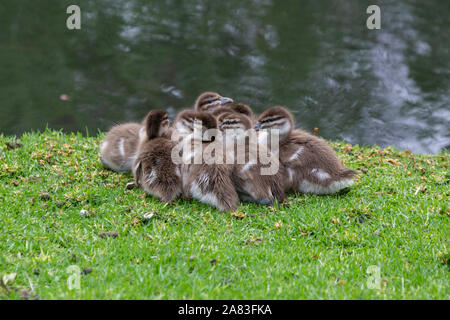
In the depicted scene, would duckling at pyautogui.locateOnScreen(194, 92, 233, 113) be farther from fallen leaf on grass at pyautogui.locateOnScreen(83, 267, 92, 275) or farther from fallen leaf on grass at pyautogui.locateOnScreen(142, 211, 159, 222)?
fallen leaf on grass at pyautogui.locateOnScreen(83, 267, 92, 275)

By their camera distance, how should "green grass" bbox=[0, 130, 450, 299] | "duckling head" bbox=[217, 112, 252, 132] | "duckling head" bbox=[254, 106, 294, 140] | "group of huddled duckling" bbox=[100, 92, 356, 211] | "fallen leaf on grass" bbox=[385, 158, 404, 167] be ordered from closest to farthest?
"green grass" bbox=[0, 130, 450, 299]
"group of huddled duckling" bbox=[100, 92, 356, 211]
"duckling head" bbox=[217, 112, 252, 132]
"duckling head" bbox=[254, 106, 294, 140]
"fallen leaf on grass" bbox=[385, 158, 404, 167]

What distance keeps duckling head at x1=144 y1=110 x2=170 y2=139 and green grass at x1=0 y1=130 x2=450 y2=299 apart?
74cm

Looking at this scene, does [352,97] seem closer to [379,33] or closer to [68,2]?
[379,33]

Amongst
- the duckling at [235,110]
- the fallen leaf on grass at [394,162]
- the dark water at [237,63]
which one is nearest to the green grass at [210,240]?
the fallen leaf on grass at [394,162]

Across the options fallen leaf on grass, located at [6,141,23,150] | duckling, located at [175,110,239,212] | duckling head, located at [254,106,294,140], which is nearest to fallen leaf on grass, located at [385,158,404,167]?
duckling head, located at [254,106,294,140]

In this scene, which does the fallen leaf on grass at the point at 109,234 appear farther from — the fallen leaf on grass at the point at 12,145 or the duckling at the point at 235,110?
the fallen leaf on grass at the point at 12,145

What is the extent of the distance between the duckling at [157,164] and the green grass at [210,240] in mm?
157

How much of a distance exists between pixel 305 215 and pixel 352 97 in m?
8.35

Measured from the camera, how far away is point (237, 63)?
14625 millimetres

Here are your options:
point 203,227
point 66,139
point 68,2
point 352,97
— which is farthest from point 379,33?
point 203,227

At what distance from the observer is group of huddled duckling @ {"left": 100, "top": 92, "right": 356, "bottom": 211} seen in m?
5.88

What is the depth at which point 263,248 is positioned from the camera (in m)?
4.93

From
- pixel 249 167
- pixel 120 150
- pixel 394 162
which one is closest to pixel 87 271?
pixel 249 167
